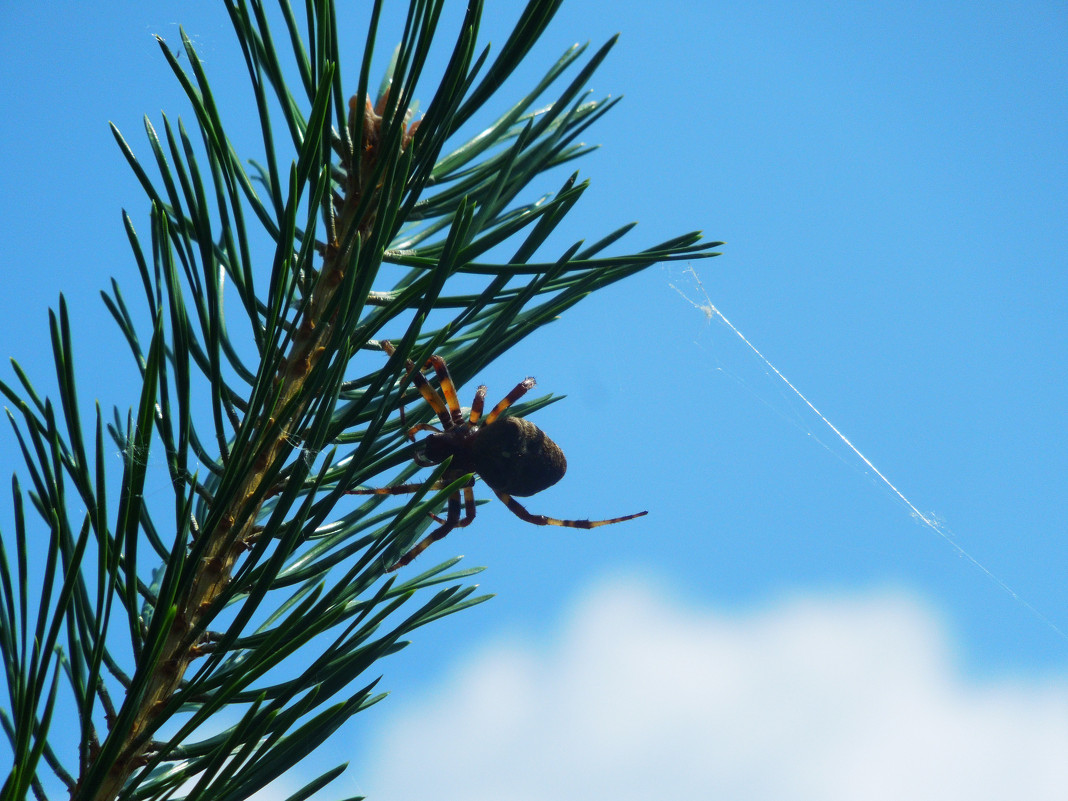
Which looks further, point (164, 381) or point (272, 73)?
point (272, 73)

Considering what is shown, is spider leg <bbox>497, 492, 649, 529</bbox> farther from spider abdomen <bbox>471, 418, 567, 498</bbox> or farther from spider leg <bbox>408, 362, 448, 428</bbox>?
spider leg <bbox>408, 362, 448, 428</bbox>

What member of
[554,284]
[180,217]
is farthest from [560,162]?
[180,217]

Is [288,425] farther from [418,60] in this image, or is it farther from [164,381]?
[418,60]

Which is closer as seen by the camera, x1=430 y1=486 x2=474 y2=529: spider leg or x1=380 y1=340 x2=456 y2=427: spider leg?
x1=380 y1=340 x2=456 y2=427: spider leg

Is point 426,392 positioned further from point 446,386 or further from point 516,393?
point 516,393

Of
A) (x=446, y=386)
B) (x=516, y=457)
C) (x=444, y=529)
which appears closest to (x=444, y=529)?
(x=444, y=529)

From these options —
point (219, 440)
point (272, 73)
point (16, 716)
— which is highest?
point (272, 73)

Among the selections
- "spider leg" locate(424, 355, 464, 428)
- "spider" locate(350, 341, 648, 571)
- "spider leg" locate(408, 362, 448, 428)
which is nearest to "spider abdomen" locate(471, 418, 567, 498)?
"spider" locate(350, 341, 648, 571)
